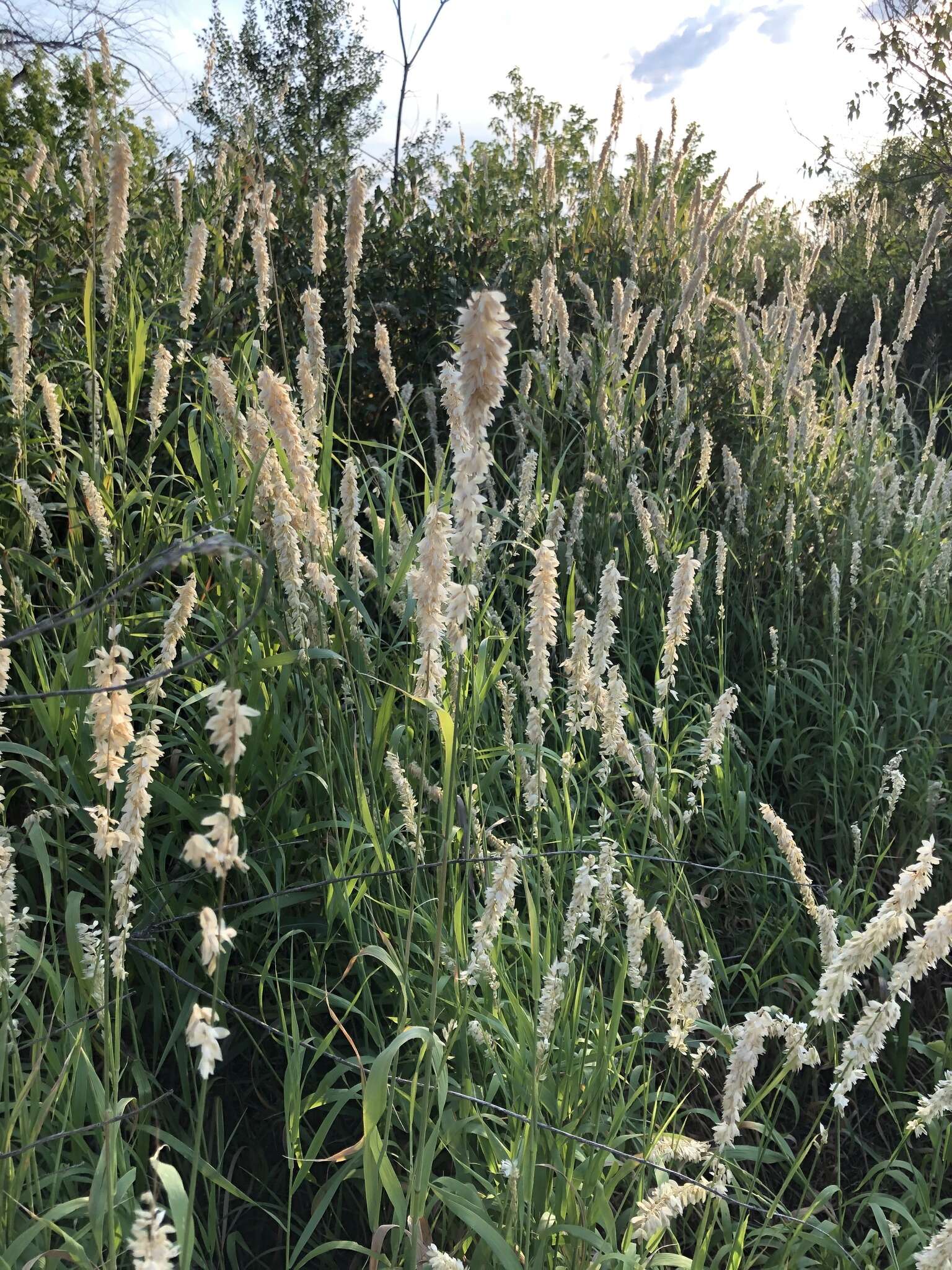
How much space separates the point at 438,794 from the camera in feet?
5.54

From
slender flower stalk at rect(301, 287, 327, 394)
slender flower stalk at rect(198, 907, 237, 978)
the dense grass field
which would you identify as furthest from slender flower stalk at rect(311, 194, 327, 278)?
slender flower stalk at rect(198, 907, 237, 978)

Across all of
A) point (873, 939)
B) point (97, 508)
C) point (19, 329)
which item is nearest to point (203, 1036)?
point (873, 939)

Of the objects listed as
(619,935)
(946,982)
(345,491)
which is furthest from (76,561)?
(946,982)

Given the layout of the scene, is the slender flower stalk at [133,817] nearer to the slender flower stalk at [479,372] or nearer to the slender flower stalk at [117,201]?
the slender flower stalk at [479,372]

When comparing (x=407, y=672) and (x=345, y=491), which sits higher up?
(x=345, y=491)

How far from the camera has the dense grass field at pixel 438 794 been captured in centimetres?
120

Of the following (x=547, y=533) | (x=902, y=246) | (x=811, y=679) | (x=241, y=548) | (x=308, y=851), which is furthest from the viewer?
(x=902, y=246)

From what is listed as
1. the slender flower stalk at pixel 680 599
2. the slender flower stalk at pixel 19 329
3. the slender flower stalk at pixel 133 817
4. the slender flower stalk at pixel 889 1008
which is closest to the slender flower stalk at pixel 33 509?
the slender flower stalk at pixel 19 329

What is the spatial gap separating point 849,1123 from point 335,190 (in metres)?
4.73

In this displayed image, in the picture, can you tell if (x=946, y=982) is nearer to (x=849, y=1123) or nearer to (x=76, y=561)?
(x=849, y=1123)

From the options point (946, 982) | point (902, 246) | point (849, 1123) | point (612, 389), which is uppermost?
point (902, 246)

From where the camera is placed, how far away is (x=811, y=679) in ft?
9.85

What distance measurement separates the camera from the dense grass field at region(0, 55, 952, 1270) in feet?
3.94

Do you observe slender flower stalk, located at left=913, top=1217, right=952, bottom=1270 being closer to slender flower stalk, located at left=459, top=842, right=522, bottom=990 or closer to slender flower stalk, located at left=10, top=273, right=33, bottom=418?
slender flower stalk, located at left=459, top=842, right=522, bottom=990
